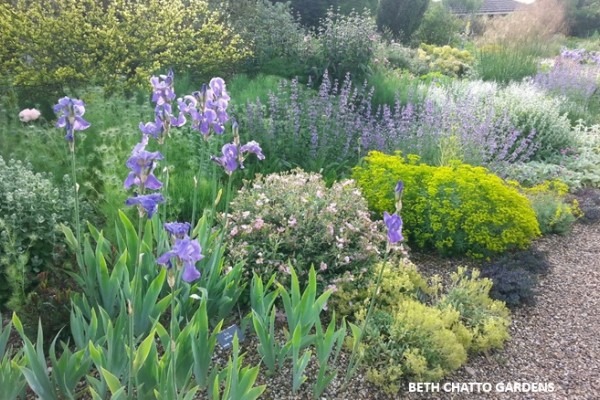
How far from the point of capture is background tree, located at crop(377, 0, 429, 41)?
1628 cm

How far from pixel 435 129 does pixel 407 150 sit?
447 millimetres

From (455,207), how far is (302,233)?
1439mm

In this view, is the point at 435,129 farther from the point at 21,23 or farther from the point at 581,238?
the point at 21,23

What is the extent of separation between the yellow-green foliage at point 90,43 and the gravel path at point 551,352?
4.98 meters

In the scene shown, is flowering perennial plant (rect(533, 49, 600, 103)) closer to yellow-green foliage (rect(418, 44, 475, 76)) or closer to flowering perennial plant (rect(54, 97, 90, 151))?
yellow-green foliage (rect(418, 44, 475, 76))

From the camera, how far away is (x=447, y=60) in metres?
13.1

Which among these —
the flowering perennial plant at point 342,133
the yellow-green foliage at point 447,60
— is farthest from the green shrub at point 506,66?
the flowering perennial plant at point 342,133

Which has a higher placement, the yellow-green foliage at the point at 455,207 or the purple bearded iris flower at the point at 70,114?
the purple bearded iris flower at the point at 70,114

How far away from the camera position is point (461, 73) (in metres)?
13.0

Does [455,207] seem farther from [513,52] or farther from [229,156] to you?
[513,52]

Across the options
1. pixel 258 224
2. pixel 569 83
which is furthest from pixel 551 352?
pixel 569 83

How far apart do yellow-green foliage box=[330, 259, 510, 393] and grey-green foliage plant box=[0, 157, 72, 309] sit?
5.58 ft

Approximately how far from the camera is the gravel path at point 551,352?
264 centimetres

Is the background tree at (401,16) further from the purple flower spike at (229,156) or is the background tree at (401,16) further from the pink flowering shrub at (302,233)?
the purple flower spike at (229,156)
